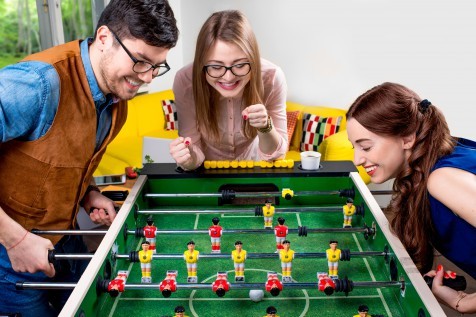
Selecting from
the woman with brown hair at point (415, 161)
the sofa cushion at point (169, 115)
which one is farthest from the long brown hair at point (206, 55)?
the sofa cushion at point (169, 115)

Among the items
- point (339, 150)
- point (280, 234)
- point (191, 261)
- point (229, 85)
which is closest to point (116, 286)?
point (191, 261)

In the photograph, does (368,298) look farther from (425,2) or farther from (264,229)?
(425,2)

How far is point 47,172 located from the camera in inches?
61.4

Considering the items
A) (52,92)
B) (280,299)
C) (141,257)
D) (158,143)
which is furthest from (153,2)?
(158,143)

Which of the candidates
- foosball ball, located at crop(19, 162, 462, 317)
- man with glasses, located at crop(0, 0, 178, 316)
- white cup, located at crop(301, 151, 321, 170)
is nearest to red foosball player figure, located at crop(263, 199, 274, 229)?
foosball ball, located at crop(19, 162, 462, 317)

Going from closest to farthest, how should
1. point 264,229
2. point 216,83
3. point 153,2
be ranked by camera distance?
point 153,2, point 264,229, point 216,83

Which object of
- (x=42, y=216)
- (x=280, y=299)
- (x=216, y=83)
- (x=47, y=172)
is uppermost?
(x=216, y=83)

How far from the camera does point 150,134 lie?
5062mm

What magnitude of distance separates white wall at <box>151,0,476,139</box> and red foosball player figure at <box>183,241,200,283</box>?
3537mm

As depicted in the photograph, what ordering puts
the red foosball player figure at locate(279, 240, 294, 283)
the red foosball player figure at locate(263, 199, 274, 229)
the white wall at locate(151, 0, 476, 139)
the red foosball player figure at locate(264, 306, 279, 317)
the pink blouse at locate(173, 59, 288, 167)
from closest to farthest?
the red foosball player figure at locate(264, 306, 279, 317), the red foosball player figure at locate(279, 240, 294, 283), the red foosball player figure at locate(263, 199, 274, 229), the pink blouse at locate(173, 59, 288, 167), the white wall at locate(151, 0, 476, 139)

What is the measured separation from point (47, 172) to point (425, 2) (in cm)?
384

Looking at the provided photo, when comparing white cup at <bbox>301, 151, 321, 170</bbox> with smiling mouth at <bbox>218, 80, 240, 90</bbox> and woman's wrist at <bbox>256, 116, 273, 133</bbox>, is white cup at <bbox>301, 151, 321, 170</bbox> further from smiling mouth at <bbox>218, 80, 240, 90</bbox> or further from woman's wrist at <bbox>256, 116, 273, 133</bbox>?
smiling mouth at <bbox>218, 80, 240, 90</bbox>

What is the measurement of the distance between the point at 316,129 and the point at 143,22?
3303mm

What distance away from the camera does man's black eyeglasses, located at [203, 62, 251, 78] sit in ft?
6.53
